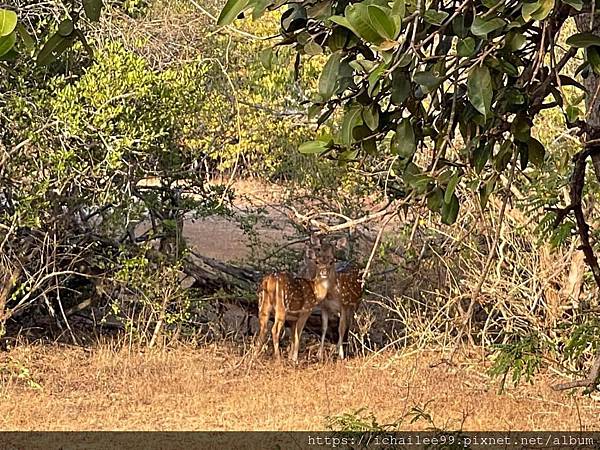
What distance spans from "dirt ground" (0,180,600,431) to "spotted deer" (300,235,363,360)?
34cm

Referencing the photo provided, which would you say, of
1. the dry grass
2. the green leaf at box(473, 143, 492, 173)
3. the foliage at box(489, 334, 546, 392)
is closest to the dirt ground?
the dry grass

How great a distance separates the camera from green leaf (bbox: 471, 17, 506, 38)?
146 cm

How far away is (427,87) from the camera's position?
1.54 meters

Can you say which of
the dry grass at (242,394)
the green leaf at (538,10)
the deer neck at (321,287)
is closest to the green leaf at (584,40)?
the green leaf at (538,10)

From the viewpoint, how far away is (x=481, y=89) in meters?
1.47

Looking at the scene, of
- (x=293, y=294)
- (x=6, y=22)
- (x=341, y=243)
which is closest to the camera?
(x=6, y=22)

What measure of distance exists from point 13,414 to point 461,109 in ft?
17.9

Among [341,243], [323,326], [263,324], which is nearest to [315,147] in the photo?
[263,324]

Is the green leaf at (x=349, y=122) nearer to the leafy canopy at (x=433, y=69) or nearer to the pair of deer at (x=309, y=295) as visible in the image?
the leafy canopy at (x=433, y=69)

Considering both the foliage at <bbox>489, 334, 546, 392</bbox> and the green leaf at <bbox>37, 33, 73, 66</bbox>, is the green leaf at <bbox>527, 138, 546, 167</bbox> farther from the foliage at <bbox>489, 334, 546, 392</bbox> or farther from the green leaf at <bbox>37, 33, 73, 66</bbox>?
the foliage at <bbox>489, 334, 546, 392</bbox>

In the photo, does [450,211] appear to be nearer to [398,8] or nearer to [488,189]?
[488,189]

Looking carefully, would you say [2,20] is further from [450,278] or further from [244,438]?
[450,278]

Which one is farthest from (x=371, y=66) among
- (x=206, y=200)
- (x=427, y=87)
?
(x=206, y=200)

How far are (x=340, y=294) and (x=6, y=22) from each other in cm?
756
